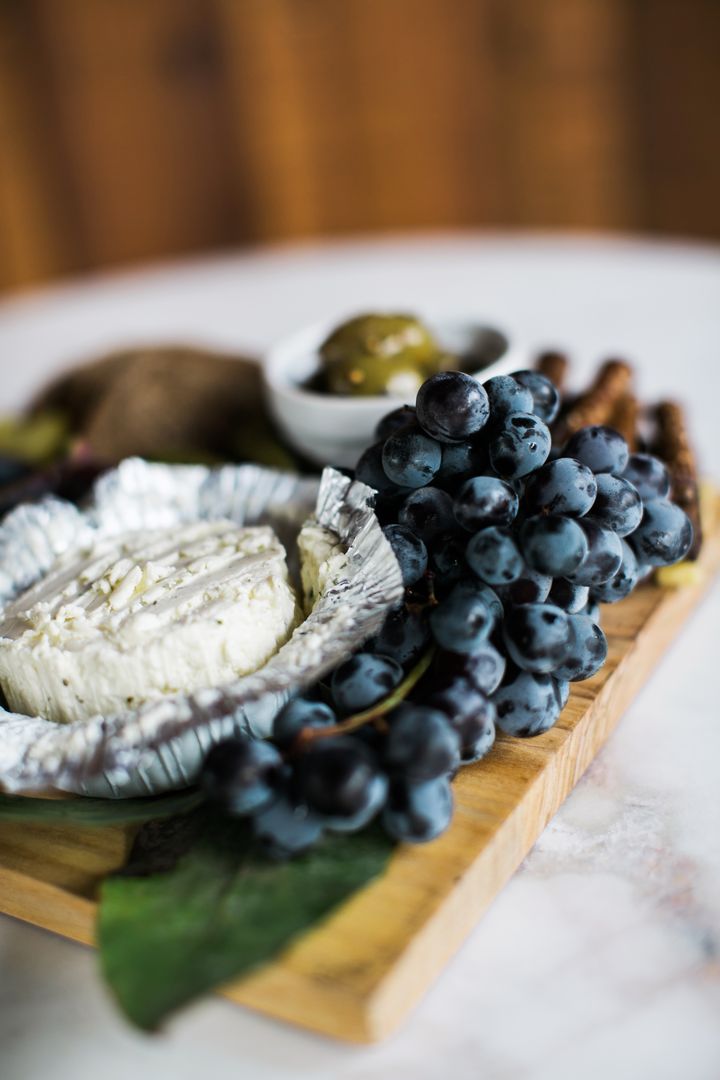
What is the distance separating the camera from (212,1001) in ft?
1.74

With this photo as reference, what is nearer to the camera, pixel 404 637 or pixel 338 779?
pixel 338 779

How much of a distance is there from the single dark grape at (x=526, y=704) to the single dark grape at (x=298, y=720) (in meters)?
0.11

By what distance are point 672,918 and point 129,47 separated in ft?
9.42

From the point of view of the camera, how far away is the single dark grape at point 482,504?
0.60 meters

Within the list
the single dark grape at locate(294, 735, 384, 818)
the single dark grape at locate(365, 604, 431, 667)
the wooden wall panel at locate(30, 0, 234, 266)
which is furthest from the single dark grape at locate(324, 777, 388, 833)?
the wooden wall panel at locate(30, 0, 234, 266)

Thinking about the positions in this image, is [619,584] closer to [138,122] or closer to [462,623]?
[462,623]

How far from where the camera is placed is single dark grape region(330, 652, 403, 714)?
587 millimetres

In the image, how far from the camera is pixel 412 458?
2.17 ft

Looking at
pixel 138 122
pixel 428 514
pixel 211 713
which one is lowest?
pixel 138 122

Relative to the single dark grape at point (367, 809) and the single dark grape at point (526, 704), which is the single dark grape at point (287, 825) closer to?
the single dark grape at point (367, 809)

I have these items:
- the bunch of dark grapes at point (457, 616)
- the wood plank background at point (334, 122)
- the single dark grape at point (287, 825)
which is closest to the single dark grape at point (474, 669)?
the bunch of dark grapes at point (457, 616)

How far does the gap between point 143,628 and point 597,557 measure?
29 centimetres

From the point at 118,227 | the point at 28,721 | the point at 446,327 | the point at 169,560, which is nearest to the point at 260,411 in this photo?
the point at 446,327

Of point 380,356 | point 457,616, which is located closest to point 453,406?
Answer: point 457,616
